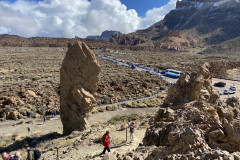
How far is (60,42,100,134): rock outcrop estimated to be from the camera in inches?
487

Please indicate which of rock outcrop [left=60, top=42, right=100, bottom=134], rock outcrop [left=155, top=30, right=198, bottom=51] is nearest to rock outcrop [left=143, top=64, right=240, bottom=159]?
rock outcrop [left=60, top=42, right=100, bottom=134]

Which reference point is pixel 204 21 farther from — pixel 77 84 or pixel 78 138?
pixel 78 138

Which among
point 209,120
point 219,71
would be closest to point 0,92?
point 209,120

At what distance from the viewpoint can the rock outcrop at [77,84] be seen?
40.5 ft

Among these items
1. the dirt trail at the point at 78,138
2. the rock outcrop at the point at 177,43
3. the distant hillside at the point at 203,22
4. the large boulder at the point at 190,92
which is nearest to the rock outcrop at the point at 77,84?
the dirt trail at the point at 78,138

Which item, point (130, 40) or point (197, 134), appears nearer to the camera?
point (197, 134)

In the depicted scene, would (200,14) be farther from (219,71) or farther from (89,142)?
(89,142)

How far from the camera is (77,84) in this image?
1241 centimetres

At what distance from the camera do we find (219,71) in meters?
39.3

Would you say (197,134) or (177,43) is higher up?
(177,43)

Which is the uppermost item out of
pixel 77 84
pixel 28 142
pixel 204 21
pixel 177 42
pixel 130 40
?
pixel 204 21

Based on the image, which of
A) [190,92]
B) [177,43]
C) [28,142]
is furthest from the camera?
[177,43]

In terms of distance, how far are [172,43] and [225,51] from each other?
34.8m

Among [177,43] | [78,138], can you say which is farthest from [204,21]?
[78,138]
